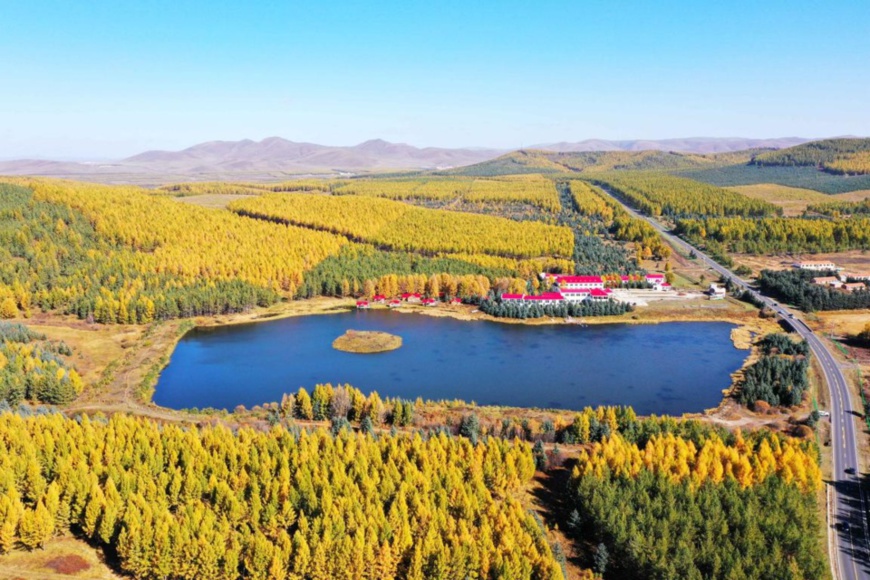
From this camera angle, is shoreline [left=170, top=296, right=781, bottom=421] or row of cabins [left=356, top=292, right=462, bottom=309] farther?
row of cabins [left=356, top=292, right=462, bottom=309]

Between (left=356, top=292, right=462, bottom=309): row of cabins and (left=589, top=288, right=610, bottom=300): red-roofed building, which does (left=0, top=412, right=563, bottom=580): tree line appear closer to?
(left=356, top=292, right=462, bottom=309): row of cabins

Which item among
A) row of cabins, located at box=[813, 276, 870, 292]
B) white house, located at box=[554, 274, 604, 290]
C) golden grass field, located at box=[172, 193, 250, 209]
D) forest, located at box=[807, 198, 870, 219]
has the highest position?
golden grass field, located at box=[172, 193, 250, 209]

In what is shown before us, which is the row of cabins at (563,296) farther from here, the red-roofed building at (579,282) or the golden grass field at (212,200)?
the golden grass field at (212,200)

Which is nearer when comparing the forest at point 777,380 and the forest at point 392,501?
the forest at point 392,501

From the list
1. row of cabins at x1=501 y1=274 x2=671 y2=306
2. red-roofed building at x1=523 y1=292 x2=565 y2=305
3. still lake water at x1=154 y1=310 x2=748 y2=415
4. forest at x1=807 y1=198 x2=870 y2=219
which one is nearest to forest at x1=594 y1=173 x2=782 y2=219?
forest at x1=807 y1=198 x2=870 y2=219

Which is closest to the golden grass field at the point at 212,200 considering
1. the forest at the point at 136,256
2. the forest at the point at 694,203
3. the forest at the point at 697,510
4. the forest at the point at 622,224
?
the forest at the point at 136,256

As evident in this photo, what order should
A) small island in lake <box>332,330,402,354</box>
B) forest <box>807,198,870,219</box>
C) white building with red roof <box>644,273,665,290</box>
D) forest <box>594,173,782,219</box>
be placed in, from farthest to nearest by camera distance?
1. forest <box>594,173,782,219</box>
2. forest <box>807,198,870,219</box>
3. white building with red roof <box>644,273,665,290</box>
4. small island in lake <box>332,330,402,354</box>

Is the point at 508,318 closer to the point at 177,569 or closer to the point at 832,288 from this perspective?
the point at 832,288

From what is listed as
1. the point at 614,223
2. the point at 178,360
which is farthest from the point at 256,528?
the point at 614,223
